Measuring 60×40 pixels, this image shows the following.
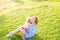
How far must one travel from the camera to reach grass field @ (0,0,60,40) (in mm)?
1335

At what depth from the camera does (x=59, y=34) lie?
52.0 inches

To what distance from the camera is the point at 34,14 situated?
1.58m

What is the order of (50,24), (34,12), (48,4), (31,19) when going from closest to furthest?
(31,19), (50,24), (34,12), (48,4)

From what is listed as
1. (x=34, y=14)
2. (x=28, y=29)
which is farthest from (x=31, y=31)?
(x=34, y=14)

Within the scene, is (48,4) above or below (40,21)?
above

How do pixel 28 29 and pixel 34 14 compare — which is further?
pixel 34 14

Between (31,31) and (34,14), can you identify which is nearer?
(31,31)

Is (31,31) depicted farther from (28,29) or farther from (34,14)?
(34,14)

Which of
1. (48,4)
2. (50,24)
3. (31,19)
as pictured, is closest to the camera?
(31,19)

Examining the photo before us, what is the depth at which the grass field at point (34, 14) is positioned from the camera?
133 centimetres

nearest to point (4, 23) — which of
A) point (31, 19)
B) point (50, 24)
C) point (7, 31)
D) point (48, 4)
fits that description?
point (7, 31)

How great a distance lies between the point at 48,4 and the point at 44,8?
87 millimetres

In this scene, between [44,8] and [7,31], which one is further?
[44,8]

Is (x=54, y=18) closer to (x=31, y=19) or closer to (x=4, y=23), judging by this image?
(x=31, y=19)
